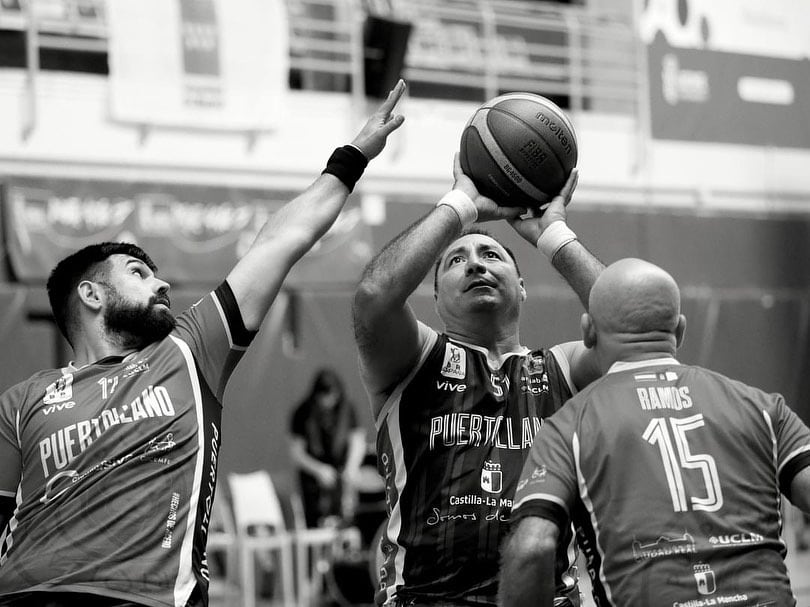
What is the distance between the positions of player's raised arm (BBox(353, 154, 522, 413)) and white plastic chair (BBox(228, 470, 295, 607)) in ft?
22.0

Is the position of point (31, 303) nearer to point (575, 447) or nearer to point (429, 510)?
point (429, 510)

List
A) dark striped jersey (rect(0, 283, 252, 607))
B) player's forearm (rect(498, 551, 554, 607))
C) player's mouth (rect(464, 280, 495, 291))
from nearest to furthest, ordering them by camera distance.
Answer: player's forearm (rect(498, 551, 554, 607)), dark striped jersey (rect(0, 283, 252, 607)), player's mouth (rect(464, 280, 495, 291))

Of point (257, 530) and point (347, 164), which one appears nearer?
point (347, 164)

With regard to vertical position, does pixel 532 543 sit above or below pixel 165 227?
below

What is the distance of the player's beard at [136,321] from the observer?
394 centimetres

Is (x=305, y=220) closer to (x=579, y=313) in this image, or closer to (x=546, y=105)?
(x=546, y=105)

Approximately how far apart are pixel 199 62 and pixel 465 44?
396cm

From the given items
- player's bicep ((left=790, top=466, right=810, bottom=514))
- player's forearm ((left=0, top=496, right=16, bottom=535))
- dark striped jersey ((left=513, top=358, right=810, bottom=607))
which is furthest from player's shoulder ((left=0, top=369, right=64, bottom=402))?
player's bicep ((left=790, top=466, right=810, bottom=514))

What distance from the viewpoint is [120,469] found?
3.59 meters

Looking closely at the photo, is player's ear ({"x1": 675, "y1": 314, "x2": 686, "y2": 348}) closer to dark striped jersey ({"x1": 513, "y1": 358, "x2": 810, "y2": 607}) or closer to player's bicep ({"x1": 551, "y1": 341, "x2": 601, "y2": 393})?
dark striped jersey ({"x1": 513, "y1": 358, "x2": 810, "y2": 607})

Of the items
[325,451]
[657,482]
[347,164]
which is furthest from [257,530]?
[657,482]

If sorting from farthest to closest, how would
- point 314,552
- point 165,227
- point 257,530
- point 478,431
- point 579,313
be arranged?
point 579,313 → point 165,227 → point 314,552 → point 257,530 → point 478,431

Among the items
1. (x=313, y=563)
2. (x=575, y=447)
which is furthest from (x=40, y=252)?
(x=575, y=447)

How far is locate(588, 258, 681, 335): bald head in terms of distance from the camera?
10.6 feet
